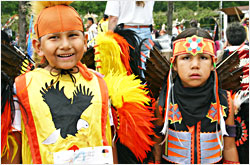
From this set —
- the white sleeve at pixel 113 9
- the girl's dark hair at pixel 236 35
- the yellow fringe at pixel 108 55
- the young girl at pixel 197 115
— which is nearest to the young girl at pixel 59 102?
the young girl at pixel 197 115

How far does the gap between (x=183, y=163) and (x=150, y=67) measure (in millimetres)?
828

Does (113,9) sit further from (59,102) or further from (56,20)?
(59,102)

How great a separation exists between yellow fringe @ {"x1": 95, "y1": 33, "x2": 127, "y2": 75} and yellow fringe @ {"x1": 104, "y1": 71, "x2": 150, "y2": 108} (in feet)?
2.11

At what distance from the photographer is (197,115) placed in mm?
2486

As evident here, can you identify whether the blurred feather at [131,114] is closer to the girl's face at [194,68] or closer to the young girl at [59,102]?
the young girl at [59,102]

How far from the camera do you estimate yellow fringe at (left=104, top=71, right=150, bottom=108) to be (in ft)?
7.34

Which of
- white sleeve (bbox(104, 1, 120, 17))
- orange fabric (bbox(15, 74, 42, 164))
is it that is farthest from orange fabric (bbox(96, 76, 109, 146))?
white sleeve (bbox(104, 1, 120, 17))

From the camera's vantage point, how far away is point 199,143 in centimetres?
249

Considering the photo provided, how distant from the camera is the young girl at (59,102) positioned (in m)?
1.97

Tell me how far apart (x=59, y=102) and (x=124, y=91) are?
0.46 m

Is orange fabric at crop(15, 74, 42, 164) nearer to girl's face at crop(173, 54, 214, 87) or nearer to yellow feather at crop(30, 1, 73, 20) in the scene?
yellow feather at crop(30, 1, 73, 20)

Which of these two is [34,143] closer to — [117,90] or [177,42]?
[117,90]

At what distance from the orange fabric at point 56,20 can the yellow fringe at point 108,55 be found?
979mm

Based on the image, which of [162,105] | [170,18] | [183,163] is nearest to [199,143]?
[183,163]
